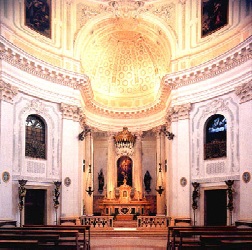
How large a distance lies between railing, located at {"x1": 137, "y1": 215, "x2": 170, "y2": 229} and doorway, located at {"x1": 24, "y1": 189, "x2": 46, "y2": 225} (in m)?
5.31

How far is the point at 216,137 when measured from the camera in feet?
73.7

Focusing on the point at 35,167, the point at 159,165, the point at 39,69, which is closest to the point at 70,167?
the point at 35,167

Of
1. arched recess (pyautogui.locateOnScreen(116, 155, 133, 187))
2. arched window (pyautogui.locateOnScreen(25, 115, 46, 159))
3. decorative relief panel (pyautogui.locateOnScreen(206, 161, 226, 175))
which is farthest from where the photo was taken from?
arched recess (pyautogui.locateOnScreen(116, 155, 133, 187))

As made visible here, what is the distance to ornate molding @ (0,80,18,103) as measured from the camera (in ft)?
63.1

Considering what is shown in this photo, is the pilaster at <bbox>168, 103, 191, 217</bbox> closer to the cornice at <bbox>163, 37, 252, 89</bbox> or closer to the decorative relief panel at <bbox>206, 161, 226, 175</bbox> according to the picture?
the decorative relief panel at <bbox>206, 161, 226, 175</bbox>

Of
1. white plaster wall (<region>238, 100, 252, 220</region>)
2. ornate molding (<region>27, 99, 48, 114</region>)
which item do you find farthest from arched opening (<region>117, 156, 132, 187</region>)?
white plaster wall (<region>238, 100, 252, 220</region>)

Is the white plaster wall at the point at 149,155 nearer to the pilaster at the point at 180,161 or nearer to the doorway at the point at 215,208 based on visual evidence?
the pilaster at the point at 180,161

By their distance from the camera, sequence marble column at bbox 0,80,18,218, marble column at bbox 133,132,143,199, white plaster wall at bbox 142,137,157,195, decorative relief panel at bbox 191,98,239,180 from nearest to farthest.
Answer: marble column at bbox 0,80,18,218 → decorative relief panel at bbox 191,98,239,180 → marble column at bbox 133,132,143,199 → white plaster wall at bbox 142,137,157,195

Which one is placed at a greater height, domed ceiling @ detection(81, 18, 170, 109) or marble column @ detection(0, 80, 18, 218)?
domed ceiling @ detection(81, 18, 170, 109)

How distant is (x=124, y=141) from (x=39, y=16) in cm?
1088

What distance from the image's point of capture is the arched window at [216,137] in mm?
21895

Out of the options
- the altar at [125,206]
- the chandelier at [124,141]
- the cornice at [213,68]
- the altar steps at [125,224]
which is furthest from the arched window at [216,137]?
the altar at [125,206]

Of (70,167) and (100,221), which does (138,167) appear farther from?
(70,167)

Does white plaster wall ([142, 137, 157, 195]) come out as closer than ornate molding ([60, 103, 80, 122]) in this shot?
No
